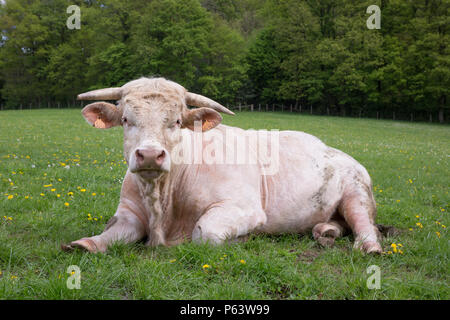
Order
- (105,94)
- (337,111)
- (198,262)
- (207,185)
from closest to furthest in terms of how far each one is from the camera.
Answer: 1. (198,262)
2. (105,94)
3. (207,185)
4. (337,111)

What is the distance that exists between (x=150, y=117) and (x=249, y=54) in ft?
189

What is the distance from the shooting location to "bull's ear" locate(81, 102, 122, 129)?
4648mm

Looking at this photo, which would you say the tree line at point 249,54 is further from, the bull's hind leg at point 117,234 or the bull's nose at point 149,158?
the bull's nose at point 149,158

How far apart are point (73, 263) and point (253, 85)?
5729cm

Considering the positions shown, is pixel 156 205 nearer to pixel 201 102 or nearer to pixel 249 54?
pixel 201 102

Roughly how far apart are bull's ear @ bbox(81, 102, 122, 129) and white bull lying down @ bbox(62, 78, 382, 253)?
14 mm

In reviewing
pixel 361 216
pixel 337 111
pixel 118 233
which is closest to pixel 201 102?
pixel 118 233

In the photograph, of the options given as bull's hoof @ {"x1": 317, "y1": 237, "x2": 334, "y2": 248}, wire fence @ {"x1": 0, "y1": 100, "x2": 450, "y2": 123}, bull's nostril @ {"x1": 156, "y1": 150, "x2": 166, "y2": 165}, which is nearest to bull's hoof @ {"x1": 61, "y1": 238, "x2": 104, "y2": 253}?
bull's nostril @ {"x1": 156, "y1": 150, "x2": 166, "y2": 165}

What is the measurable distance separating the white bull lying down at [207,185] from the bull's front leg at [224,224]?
0.01 m

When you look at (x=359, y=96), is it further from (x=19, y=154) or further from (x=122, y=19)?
(x=19, y=154)

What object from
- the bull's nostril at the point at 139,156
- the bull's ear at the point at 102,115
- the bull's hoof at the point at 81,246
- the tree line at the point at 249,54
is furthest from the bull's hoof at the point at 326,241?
the tree line at the point at 249,54

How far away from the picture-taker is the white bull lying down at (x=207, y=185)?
4223mm

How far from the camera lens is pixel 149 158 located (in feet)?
12.3

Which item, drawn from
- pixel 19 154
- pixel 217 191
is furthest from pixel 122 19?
pixel 217 191
